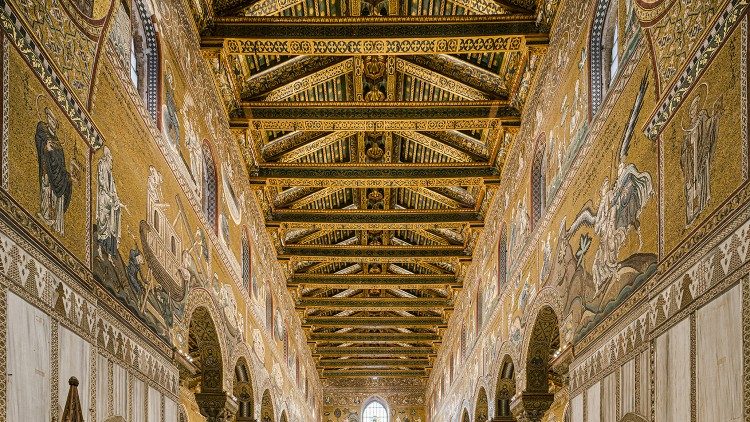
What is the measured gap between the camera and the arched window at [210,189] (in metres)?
15.4

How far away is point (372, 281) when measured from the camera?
30.3 metres

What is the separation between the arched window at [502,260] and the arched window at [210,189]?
7350 mm

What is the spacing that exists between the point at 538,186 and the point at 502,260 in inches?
194

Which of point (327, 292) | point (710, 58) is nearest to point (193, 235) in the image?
point (710, 58)

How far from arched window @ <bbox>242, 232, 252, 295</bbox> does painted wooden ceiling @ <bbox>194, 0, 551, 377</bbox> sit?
1506 millimetres

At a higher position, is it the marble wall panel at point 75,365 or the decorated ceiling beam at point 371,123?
the decorated ceiling beam at point 371,123

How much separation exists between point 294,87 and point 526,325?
690 centimetres

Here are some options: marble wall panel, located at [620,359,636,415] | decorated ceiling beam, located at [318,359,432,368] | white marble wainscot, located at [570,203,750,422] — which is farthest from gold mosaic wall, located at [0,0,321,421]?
decorated ceiling beam, located at [318,359,432,368]

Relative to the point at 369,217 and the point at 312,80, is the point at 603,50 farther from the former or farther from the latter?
the point at 369,217

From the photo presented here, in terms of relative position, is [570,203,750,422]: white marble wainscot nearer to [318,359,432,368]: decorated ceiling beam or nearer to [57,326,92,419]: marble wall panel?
[57,326,92,419]: marble wall panel

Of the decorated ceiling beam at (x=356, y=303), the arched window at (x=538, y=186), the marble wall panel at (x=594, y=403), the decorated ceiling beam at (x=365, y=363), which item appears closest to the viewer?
the marble wall panel at (x=594, y=403)

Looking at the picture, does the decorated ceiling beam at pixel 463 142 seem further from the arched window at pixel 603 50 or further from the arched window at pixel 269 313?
the arched window at pixel 603 50

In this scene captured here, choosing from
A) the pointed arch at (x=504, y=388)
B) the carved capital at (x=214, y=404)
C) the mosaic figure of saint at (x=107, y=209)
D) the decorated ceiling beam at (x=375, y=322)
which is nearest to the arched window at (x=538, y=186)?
the pointed arch at (x=504, y=388)

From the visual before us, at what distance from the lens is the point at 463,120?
17.7 meters
